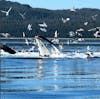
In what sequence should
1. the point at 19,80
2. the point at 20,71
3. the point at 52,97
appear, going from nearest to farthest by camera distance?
the point at 52,97 < the point at 19,80 < the point at 20,71

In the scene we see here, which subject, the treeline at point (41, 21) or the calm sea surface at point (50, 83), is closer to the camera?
the calm sea surface at point (50, 83)

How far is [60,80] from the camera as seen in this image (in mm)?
42219

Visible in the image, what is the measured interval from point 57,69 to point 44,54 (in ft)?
A: 60.8

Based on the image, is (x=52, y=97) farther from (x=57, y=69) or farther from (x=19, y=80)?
(x=57, y=69)

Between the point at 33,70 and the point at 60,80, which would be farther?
→ the point at 33,70

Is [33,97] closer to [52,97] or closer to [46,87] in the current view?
[52,97]

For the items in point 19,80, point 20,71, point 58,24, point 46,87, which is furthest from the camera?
point 58,24

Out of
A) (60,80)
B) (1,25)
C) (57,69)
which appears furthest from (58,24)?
(60,80)

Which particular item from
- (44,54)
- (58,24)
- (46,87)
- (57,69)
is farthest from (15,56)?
(58,24)

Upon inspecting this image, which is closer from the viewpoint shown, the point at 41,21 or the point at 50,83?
the point at 50,83

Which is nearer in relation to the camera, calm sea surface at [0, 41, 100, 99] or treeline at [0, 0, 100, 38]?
calm sea surface at [0, 41, 100, 99]

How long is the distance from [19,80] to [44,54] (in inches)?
1134

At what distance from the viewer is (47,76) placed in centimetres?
4497

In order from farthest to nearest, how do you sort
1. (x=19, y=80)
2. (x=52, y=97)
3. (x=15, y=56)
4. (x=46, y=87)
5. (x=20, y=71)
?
(x=15, y=56) → (x=20, y=71) → (x=19, y=80) → (x=46, y=87) → (x=52, y=97)
